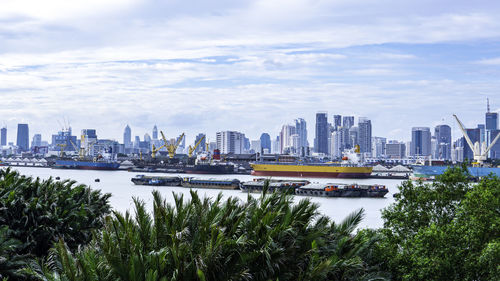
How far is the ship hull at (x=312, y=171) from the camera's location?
102m

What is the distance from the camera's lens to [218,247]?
9461mm

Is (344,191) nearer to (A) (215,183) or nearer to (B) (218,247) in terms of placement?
(A) (215,183)

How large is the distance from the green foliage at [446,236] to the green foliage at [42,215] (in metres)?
8.32

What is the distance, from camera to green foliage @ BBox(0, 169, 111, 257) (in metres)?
16.7

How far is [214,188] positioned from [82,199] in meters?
55.9

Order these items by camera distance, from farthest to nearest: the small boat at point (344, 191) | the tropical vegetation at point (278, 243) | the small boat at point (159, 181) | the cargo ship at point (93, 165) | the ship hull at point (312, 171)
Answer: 1. the cargo ship at point (93, 165)
2. the ship hull at point (312, 171)
3. the small boat at point (159, 181)
4. the small boat at point (344, 191)
5. the tropical vegetation at point (278, 243)

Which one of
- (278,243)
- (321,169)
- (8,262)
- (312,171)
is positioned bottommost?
(8,262)

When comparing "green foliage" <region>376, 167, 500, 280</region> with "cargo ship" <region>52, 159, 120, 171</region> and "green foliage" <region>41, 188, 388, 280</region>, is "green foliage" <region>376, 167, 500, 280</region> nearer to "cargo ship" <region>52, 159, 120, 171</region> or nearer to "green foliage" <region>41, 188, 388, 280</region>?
"green foliage" <region>41, 188, 388, 280</region>

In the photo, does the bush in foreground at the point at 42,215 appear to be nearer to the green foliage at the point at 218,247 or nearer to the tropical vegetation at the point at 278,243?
the tropical vegetation at the point at 278,243

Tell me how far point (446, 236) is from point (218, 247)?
6.13 metres

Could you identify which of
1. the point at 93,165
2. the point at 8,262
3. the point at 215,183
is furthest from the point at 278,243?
the point at 93,165

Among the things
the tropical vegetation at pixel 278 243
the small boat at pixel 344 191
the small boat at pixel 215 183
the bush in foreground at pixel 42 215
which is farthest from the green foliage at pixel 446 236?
the small boat at pixel 215 183

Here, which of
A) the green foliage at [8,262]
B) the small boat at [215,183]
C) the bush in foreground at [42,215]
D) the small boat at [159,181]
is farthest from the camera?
the small boat at [159,181]

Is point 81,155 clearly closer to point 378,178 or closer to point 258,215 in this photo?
point 378,178
